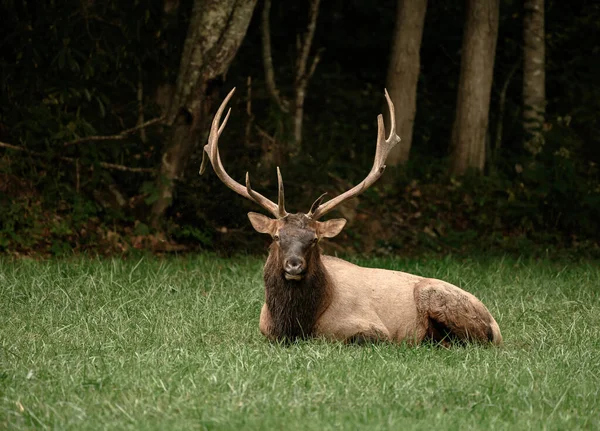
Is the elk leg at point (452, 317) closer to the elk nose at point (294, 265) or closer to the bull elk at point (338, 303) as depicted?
the bull elk at point (338, 303)

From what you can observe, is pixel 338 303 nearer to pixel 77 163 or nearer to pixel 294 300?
pixel 294 300

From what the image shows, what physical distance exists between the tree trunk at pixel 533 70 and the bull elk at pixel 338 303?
819 cm

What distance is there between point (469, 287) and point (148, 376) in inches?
188

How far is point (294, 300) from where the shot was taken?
7.52 m

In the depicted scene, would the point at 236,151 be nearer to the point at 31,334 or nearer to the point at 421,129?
the point at 421,129

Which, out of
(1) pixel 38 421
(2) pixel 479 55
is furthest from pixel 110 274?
(2) pixel 479 55

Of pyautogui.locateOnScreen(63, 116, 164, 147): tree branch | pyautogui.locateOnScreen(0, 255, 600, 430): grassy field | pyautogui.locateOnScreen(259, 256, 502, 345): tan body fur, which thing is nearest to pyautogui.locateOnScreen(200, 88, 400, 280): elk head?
pyautogui.locateOnScreen(259, 256, 502, 345): tan body fur

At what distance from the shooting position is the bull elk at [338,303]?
24.5 feet

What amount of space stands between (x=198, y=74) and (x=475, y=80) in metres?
4.46

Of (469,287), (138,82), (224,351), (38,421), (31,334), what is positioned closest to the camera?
(38,421)

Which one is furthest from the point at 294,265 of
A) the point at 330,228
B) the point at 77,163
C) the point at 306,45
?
the point at 306,45

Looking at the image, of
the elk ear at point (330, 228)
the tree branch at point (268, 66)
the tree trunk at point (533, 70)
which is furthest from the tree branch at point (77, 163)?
the tree trunk at point (533, 70)

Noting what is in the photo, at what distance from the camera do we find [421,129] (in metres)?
16.7

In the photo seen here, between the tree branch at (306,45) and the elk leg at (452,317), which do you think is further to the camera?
the tree branch at (306,45)
